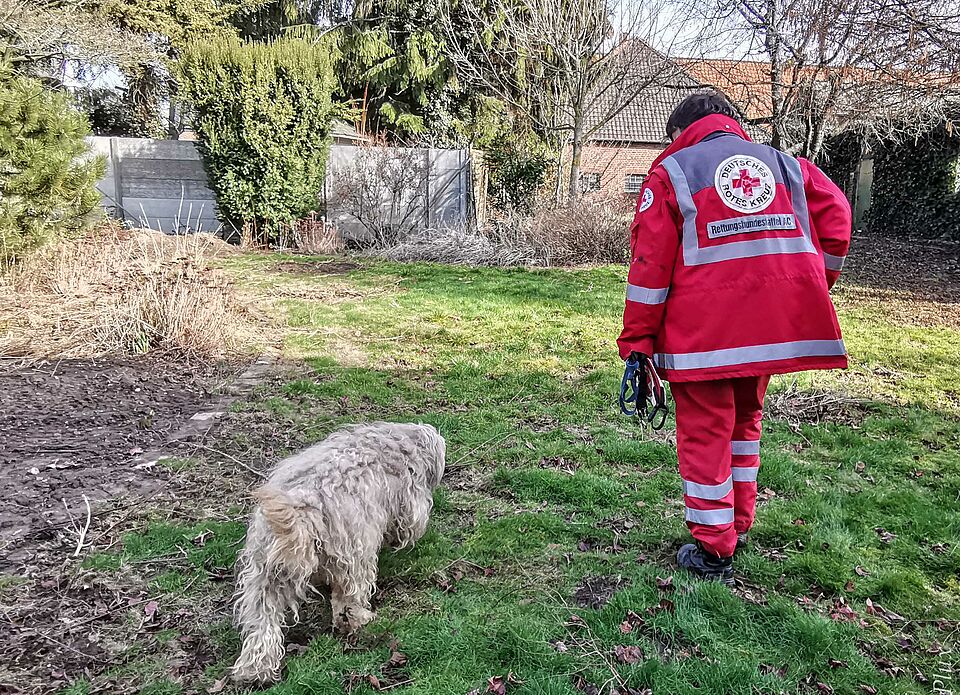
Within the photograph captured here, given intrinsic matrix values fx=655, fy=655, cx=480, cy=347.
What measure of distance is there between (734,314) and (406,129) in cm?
1889

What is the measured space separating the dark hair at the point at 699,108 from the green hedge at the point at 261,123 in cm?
1271

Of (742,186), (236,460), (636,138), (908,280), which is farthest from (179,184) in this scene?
(636,138)

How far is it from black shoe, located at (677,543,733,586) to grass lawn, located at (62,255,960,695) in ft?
0.30

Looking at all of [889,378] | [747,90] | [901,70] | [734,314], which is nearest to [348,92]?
[747,90]

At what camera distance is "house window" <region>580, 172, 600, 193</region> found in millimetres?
15105

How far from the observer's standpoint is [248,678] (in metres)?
2.50

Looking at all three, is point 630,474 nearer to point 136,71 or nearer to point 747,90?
point 747,90

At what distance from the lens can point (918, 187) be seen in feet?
56.7

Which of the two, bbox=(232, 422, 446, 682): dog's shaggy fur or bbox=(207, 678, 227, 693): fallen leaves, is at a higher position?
bbox=(232, 422, 446, 682): dog's shaggy fur

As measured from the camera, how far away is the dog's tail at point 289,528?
7.68 ft

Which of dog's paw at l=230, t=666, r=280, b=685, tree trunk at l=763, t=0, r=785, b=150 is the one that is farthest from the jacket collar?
tree trunk at l=763, t=0, r=785, b=150

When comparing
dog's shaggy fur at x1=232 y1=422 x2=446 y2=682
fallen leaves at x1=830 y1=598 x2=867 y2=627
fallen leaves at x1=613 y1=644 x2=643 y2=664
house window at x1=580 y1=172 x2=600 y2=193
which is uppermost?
house window at x1=580 y1=172 x2=600 y2=193

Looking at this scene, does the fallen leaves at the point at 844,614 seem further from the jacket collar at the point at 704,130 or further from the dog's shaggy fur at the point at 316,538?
the jacket collar at the point at 704,130

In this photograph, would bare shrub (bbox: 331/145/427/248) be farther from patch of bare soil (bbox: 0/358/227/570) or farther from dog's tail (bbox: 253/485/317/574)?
dog's tail (bbox: 253/485/317/574)
